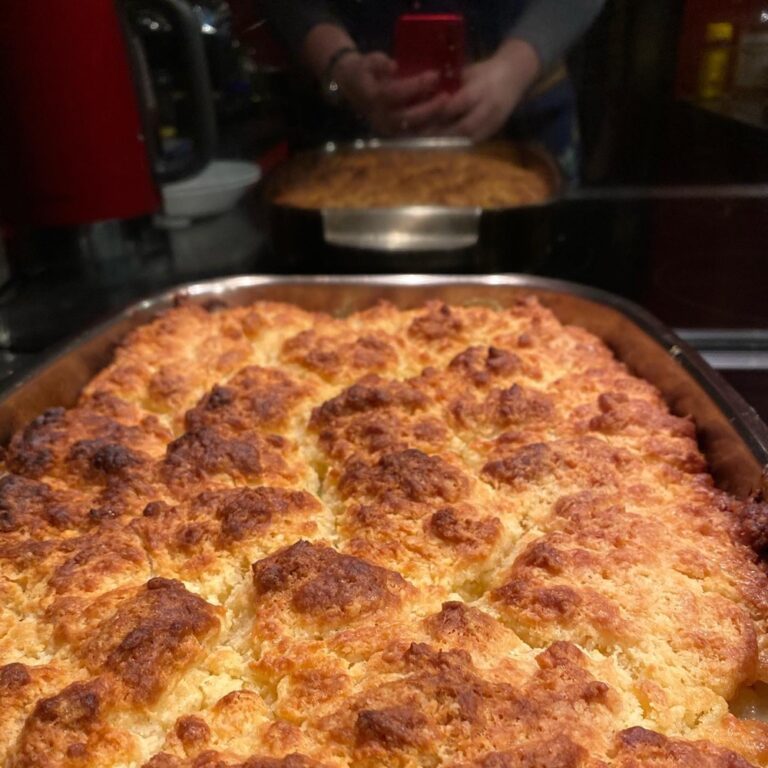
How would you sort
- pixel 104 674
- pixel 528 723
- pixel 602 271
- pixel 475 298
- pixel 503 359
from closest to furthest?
pixel 528 723 → pixel 104 674 → pixel 503 359 → pixel 475 298 → pixel 602 271

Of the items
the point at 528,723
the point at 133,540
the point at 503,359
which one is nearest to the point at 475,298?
the point at 503,359

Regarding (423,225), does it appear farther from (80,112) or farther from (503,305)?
(80,112)

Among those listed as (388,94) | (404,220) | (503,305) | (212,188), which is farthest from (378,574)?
(212,188)

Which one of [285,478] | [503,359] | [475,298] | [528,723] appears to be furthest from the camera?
[475,298]

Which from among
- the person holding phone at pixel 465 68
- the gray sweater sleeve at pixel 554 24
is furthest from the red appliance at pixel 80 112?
the gray sweater sleeve at pixel 554 24

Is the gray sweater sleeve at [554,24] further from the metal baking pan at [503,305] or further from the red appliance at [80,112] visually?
the red appliance at [80,112]

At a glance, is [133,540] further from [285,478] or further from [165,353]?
[165,353]

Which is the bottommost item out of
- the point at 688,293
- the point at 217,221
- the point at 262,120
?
the point at 688,293

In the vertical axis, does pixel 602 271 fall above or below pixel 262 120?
below
